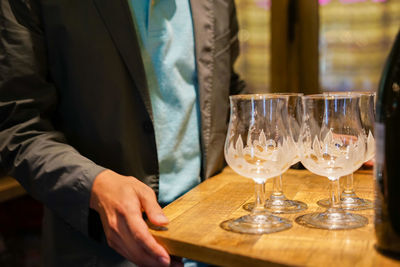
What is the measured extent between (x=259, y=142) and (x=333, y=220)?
0.64 feet

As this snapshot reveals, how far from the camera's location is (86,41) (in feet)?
3.59

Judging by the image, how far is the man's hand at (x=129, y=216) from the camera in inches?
30.7

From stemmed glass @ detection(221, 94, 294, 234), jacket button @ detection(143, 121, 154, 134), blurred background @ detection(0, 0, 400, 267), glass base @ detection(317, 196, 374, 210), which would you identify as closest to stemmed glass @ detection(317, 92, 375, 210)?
glass base @ detection(317, 196, 374, 210)

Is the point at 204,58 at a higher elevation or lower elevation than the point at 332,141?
higher

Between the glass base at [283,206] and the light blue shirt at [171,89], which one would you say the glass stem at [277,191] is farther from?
the light blue shirt at [171,89]

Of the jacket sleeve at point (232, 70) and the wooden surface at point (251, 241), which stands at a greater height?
the jacket sleeve at point (232, 70)

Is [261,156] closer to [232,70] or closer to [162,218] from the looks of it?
[162,218]

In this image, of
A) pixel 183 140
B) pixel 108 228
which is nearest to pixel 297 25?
pixel 183 140

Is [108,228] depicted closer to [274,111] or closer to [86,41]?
[274,111]

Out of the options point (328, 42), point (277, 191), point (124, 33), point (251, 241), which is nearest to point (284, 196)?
point (277, 191)

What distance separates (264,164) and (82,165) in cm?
38

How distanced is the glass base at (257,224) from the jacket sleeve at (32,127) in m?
0.30

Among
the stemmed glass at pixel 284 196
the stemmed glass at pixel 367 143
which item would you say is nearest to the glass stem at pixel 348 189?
the stemmed glass at pixel 367 143

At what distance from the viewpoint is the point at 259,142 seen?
0.83 m
